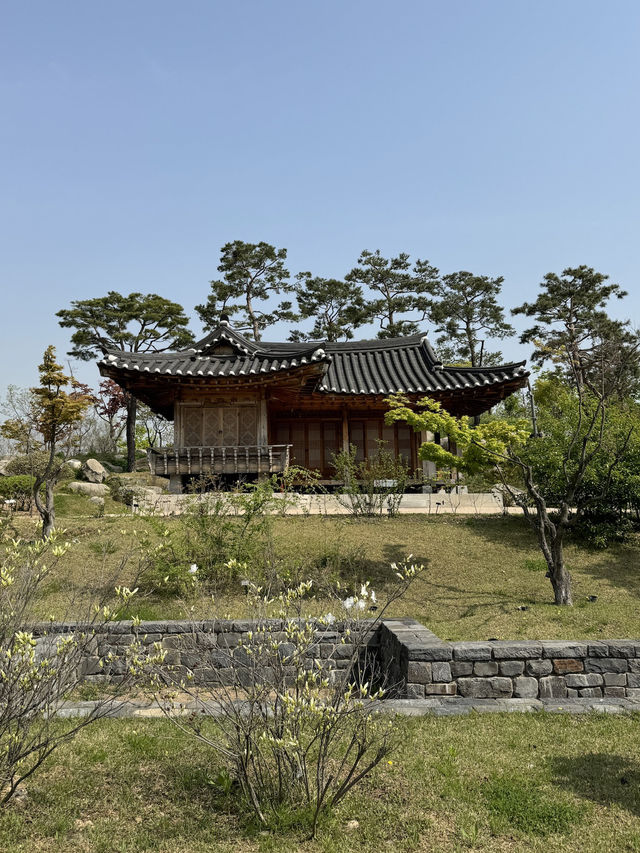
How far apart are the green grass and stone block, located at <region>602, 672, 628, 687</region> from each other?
1.29m

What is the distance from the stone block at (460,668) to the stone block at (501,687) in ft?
0.77

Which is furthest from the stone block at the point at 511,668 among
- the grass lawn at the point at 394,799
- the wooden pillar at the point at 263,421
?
the wooden pillar at the point at 263,421

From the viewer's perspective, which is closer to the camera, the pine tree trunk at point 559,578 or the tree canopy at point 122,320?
the pine tree trunk at point 559,578

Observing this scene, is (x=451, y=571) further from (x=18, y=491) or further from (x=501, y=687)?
(x=18, y=491)

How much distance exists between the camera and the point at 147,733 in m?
4.80

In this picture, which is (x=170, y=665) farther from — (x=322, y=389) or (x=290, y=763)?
(x=322, y=389)

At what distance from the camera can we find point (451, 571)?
34.7ft

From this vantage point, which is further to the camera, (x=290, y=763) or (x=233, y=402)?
(x=233, y=402)

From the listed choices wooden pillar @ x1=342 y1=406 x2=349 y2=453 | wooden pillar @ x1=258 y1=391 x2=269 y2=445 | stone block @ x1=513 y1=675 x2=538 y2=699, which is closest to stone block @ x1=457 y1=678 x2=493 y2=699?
stone block @ x1=513 y1=675 x2=538 y2=699

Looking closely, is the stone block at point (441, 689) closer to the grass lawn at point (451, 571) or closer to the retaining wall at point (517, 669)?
the retaining wall at point (517, 669)

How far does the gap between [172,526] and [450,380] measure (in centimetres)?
1087

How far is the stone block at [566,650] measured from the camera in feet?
19.9

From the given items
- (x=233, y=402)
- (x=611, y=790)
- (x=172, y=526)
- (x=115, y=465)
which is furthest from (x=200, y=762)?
(x=115, y=465)

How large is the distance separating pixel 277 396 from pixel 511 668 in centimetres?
1294
